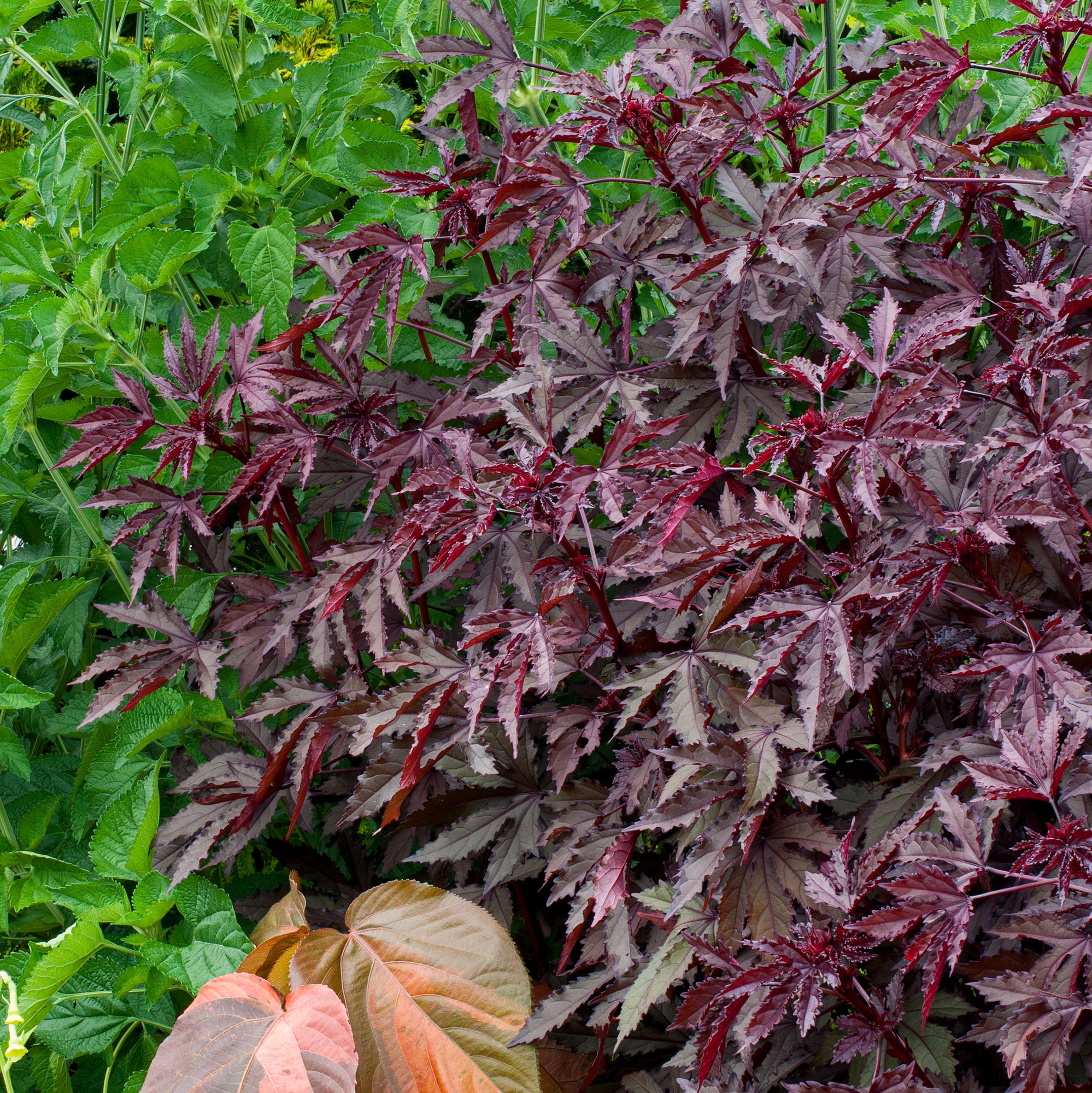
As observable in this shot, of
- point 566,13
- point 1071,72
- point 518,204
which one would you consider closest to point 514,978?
point 518,204

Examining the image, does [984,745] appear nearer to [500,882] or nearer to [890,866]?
[890,866]

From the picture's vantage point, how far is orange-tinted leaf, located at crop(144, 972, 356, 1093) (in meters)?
1.16

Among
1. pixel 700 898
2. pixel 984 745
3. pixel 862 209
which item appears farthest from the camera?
pixel 862 209

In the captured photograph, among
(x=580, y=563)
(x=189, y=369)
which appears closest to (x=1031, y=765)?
(x=580, y=563)

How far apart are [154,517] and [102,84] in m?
0.99

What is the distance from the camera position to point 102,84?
199cm

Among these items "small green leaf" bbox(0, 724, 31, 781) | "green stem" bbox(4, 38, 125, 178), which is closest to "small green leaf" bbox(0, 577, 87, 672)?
"small green leaf" bbox(0, 724, 31, 781)

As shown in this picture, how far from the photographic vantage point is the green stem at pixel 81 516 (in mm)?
1852

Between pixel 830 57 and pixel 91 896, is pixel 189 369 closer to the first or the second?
pixel 91 896

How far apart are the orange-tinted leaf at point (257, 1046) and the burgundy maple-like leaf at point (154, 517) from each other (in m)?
0.61

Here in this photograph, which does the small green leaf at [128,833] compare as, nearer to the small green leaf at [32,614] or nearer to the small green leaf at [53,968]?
the small green leaf at [53,968]

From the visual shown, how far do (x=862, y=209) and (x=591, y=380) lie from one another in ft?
1.38

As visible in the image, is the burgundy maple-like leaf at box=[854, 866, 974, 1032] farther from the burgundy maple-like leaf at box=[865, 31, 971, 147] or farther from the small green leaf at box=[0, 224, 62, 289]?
the small green leaf at box=[0, 224, 62, 289]

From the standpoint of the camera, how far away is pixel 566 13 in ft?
6.31
